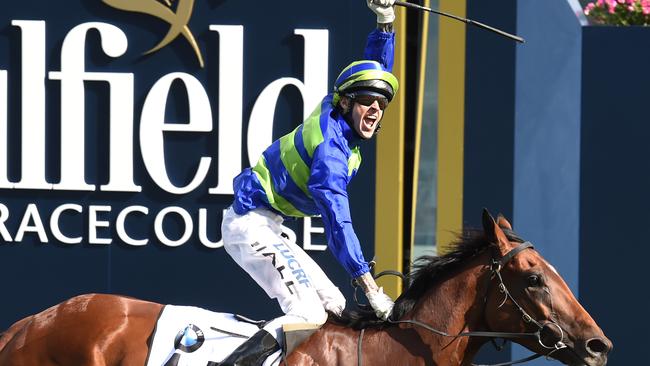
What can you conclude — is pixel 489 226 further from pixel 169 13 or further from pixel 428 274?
pixel 169 13

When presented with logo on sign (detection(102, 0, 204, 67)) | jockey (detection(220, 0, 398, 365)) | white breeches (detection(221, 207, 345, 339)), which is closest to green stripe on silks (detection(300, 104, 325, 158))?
jockey (detection(220, 0, 398, 365))

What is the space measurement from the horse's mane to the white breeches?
0.45ft

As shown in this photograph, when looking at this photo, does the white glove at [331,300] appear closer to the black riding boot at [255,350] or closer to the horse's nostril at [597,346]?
the black riding boot at [255,350]

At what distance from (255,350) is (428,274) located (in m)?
0.78

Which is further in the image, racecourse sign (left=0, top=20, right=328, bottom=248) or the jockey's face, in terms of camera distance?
racecourse sign (left=0, top=20, right=328, bottom=248)

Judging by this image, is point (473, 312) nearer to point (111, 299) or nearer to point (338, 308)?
point (338, 308)

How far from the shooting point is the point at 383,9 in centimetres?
553

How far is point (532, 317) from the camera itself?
4.70 m

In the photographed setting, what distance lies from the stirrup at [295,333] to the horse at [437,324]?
0.13ft

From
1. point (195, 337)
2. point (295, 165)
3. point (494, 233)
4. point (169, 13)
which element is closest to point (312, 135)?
point (295, 165)

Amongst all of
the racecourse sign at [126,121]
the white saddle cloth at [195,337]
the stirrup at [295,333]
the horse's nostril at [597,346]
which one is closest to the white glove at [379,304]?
the stirrup at [295,333]

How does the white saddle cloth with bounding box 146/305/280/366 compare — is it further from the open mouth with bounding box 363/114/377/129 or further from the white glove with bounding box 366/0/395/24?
the white glove with bounding box 366/0/395/24

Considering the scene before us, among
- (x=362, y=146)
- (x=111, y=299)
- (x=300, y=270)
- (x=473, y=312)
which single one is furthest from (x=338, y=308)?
(x=362, y=146)

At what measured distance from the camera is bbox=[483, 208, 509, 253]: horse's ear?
4766mm
